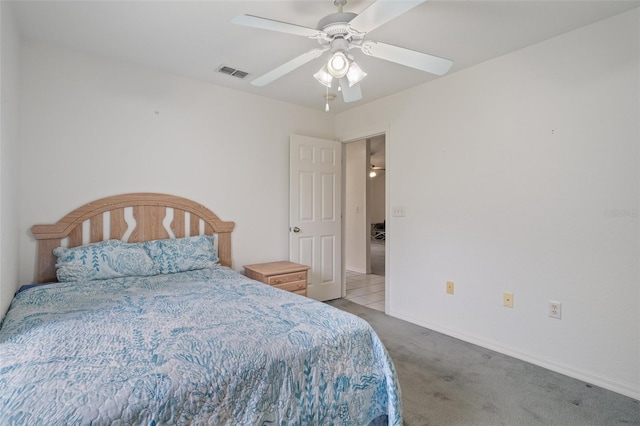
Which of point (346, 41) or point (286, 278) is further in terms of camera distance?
point (286, 278)

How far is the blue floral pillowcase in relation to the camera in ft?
7.81

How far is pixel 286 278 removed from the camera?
3.23 metres

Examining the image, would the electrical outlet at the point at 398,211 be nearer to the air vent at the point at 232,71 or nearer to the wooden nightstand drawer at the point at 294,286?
the wooden nightstand drawer at the point at 294,286

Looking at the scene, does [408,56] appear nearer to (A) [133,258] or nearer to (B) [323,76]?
(B) [323,76]

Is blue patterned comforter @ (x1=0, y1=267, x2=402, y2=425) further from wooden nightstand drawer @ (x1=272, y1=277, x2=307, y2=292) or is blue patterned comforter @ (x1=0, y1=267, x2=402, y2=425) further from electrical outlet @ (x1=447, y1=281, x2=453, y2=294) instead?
electrical outlet @ (x1=447, y1=281, x2=453, y2=294)

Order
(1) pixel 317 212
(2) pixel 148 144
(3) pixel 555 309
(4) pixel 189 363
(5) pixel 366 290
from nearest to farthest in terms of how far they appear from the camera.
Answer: (4) pixel 189 363
(3) pixel 555 309
(2) pixel 148 144
(1) pixel 317 212
(5) pixel 366 290

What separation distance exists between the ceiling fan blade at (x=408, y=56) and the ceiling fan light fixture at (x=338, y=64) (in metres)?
0.13

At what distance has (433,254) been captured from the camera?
3.21 metres

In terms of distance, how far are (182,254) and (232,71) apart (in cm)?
171

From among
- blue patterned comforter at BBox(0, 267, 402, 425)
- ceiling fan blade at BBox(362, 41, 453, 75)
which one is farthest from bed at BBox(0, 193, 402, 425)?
ceiling fan blade at BBox(362, 41, 453, 75)

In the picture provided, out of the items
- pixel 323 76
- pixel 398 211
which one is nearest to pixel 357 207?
pixel 398 211

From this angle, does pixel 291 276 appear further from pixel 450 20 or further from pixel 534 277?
pixel 450 20

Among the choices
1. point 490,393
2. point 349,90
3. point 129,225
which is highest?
point 349,90

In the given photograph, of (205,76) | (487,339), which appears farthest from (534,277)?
(205,76)
